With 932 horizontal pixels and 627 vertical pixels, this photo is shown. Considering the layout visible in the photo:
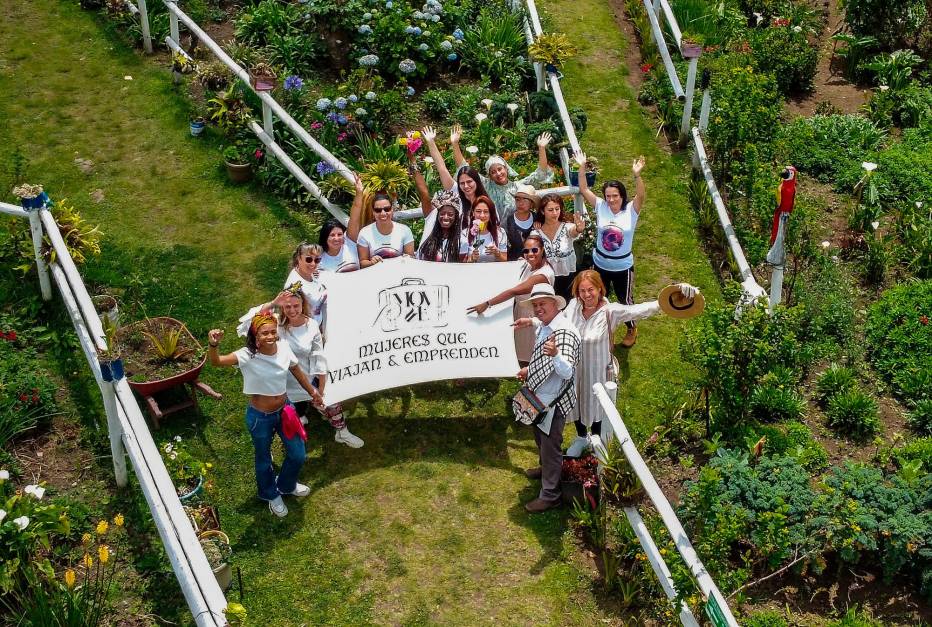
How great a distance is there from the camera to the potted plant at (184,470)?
8.15 metres

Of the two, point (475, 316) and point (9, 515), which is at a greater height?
point (475, 316)

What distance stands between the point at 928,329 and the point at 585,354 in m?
3.92

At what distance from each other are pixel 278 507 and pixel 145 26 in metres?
8.55

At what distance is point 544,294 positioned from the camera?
8.23m

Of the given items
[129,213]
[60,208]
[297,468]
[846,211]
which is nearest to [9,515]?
[297,468]

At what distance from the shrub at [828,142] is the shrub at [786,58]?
39.5 inches

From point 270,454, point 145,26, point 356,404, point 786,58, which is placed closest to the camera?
point 270,454

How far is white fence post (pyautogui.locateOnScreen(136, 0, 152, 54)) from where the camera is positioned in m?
14.1

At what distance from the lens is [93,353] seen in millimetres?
8445

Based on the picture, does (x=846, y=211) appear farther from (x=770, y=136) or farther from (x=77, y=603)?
(x=77, y=603)

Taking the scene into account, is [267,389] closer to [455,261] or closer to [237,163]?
[455,261]

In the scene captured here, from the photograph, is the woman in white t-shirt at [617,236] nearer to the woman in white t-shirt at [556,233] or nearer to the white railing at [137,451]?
the woman in white t-shirt at [556,233]

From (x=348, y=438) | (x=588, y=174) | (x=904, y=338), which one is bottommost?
(x=348, y=438)

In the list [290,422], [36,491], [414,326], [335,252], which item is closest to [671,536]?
[290,422]
